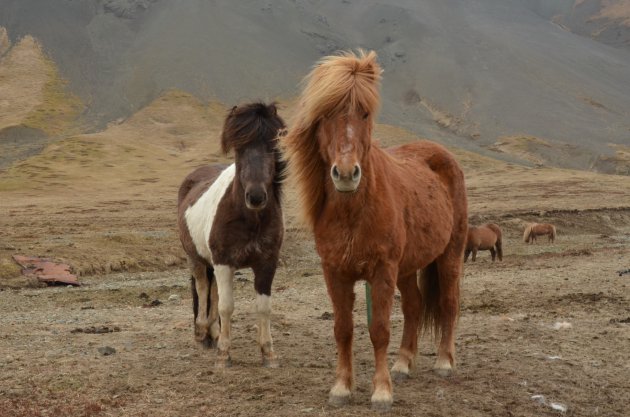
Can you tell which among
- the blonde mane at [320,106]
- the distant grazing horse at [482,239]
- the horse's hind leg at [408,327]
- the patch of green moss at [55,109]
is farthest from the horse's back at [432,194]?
the patch of green moss at [55,109]

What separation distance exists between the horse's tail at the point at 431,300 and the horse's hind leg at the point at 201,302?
289 centimetres

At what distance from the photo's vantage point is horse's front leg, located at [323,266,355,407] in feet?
18.1

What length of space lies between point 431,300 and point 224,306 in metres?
2.24

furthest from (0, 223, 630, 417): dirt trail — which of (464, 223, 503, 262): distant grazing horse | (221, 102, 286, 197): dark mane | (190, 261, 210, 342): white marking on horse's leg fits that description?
(464, 223, 503, 262): distant grazing horse

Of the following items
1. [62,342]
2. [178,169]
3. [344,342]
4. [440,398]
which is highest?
[344,342]

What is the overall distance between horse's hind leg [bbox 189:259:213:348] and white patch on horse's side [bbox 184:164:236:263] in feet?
1.93

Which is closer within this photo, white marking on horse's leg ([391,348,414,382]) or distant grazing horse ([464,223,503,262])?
white marking on horse's leg ([391,348,414,382])

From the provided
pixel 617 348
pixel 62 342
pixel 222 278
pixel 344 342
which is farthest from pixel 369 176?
pixel 62 342

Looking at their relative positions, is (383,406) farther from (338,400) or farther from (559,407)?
(559,407)

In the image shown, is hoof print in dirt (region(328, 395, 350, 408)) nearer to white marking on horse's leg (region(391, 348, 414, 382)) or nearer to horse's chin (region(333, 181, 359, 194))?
white marking on horse's leg (region(391, 348, 414, 382))

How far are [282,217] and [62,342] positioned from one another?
11.1 ft

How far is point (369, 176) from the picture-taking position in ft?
17.7

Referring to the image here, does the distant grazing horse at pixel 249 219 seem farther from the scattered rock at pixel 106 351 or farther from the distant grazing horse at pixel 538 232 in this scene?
the distant grazing horse at pixel 538 232

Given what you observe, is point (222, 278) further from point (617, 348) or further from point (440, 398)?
point (617, 348)
